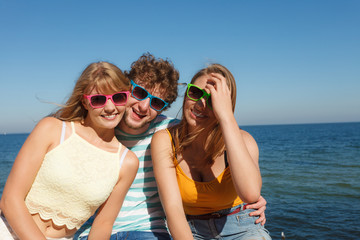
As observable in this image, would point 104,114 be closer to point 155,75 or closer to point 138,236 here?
point 155,75

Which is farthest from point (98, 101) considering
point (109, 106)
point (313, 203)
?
point (313, 203)

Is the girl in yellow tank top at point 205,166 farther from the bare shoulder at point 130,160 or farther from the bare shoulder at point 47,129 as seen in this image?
the bare shoulder at point 47,129

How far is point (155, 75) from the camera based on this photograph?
360 cm

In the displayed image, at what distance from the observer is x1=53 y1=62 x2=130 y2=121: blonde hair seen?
9.54 ft

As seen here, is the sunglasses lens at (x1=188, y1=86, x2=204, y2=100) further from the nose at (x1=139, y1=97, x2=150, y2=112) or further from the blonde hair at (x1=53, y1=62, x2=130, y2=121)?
the blonde hair at (x1=53, y1=62, x2=130, y2=121)

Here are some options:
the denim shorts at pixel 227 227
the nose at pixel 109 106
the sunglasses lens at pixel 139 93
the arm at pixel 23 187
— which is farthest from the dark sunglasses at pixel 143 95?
the denim shorts at pixel 227 227

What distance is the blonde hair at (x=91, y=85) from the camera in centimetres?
291

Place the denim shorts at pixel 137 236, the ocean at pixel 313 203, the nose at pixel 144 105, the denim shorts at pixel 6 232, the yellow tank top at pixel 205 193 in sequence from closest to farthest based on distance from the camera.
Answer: the denim shorts at pixel 6 232 → the yellow tank top at pixel 205 193 → the denim shorts at pixel 137 236 → the nose at pixel 144 105 → the ocean at pixel 313 203

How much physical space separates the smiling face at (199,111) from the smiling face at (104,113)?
776 millimetres

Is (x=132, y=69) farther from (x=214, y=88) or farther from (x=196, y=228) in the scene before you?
(x=196, y=228)

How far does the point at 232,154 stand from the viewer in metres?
2.79

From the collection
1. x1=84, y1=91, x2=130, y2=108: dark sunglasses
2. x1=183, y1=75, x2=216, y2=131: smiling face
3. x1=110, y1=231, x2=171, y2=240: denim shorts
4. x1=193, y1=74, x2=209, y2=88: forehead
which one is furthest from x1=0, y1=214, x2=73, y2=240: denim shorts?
x1=193, y1=74, x2=209, y2=88: forehead

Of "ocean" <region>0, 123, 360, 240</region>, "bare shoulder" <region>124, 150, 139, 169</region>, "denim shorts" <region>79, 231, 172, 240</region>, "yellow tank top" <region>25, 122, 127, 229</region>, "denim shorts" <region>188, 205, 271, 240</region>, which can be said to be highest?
"bare shoulder" <region>124, 150, 139, 169</region>

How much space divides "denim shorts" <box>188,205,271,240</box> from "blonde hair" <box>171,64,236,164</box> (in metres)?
0.73
